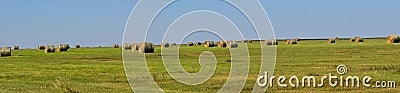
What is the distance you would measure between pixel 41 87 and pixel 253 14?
8.22 meters

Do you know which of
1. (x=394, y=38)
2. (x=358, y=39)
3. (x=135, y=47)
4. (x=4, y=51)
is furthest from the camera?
(x=358, y=39)

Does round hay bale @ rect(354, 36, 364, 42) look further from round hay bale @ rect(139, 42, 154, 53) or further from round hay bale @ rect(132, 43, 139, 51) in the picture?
round hay bale @ rect(139, 42, 154, 53)

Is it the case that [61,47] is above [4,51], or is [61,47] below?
above

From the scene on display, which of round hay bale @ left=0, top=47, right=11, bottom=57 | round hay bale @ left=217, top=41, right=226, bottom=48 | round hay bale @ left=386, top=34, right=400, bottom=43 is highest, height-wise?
round hay bale @ left=386, top=34, right=400, bottom=43

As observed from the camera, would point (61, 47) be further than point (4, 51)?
Yes

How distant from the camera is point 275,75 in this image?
25.0 m

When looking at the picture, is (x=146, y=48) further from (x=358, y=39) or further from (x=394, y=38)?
(x=358, y=39)

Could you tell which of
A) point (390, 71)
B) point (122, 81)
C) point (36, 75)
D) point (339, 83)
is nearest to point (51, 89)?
point (122, 81)

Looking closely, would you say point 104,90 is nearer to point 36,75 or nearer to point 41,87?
point 41,87

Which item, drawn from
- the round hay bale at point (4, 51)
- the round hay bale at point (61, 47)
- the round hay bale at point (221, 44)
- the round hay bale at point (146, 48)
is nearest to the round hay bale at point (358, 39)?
the round hay bale at point (221, 44)

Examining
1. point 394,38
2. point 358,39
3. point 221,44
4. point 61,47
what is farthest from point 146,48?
point 358,39

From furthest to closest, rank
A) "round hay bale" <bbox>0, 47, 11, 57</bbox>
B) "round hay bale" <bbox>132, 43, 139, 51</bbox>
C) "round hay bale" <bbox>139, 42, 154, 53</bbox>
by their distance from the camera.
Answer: "round hay bale" <bbox>132, 43, 139, 51</bbox> < "round hay bale" <bbox>139, 42, 154, 53</bbox> < "round hay bale" <bbox>0, 47, 11, 57</bbox>

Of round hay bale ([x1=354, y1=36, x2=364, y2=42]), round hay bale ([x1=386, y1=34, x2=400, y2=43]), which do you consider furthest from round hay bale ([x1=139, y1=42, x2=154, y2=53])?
round hay bale ([x1=354, y1=36, x2=364, y2=42])

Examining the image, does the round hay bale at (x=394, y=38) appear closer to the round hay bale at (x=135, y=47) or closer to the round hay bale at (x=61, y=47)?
the round hay bale at (x=135, y=47)
